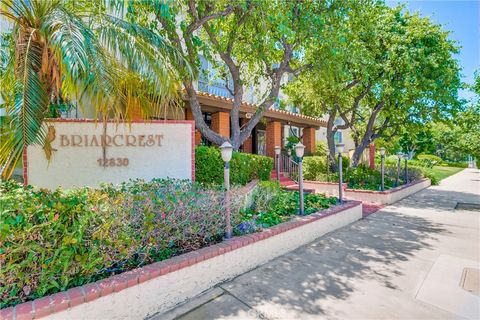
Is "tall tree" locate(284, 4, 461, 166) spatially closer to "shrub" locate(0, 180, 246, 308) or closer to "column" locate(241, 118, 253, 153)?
"column" locate(241, 118, 253, 153)

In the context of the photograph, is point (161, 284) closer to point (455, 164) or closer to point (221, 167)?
point (221, 167)

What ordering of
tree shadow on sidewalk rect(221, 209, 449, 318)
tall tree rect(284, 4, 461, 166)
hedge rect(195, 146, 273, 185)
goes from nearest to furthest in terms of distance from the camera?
tree shadow on sidewalk rect(221, 209, 449, 318) < hedge rect(195, 146, 273, 185) < tall tree rect(284, 4, 461, 166)

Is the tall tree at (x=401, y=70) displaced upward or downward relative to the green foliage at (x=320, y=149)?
upward

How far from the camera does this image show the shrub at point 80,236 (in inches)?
124

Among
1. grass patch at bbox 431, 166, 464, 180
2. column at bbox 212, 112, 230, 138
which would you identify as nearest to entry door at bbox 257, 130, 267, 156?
column at bbox 212, 112, 230, 138

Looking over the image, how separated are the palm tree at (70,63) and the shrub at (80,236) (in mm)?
1449

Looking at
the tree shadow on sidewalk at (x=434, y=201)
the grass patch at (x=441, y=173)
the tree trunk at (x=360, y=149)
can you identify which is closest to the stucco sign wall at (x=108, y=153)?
the tree shadow on sidewalk at (x=434, y=201)

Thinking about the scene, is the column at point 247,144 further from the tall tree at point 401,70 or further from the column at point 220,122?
the tall tree at point 401,70

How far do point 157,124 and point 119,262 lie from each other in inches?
178

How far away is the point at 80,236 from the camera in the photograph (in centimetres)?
343

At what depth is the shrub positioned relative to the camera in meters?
3.14

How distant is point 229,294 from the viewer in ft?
14.4

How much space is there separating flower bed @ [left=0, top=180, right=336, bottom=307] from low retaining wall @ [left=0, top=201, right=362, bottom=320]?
9.2 inches

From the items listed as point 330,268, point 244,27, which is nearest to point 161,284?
point 330,268
